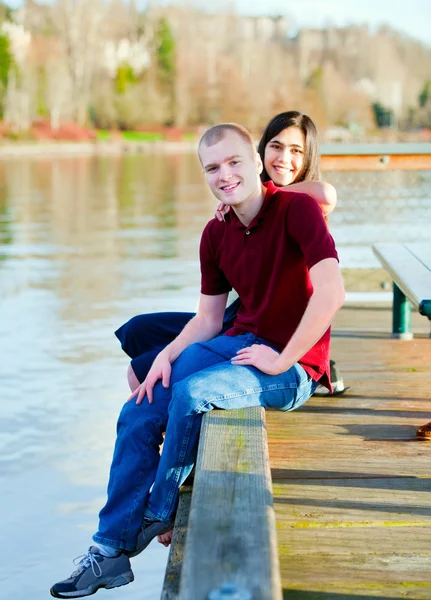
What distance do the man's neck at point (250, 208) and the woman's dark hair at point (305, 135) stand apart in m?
0.73

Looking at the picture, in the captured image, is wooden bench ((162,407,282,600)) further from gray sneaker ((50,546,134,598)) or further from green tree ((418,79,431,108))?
green tree ((418,79,431,108))

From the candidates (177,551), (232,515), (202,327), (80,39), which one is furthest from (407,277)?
(80,39)

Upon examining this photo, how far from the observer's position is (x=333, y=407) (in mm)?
3979

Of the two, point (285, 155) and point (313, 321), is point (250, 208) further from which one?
point (285, 155)

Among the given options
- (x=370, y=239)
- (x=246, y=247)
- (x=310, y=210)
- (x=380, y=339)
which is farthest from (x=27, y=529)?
(x=370, y=239)

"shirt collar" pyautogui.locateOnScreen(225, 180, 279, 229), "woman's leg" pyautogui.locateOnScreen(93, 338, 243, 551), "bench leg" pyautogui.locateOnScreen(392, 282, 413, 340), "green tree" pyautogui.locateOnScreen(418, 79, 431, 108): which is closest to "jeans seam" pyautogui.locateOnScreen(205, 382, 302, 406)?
"woman's leg" pyautogui.locateOnScreen(93, 338, 243, 551)

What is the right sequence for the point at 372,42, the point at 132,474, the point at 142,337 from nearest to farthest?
the point at 132,474
the point at 142,337
the point at 372,42

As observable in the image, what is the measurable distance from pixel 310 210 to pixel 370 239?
9.67 metres

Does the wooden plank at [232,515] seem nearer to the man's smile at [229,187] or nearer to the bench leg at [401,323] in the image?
the man's smile at [229,187]

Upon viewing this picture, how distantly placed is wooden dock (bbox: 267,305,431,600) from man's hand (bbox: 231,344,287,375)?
382 mm

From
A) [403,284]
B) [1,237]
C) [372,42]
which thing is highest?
[372,42]

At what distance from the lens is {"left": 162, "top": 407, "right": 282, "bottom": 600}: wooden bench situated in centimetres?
186

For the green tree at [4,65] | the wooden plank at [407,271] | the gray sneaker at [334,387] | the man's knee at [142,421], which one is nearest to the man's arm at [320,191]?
the wooden plank at [407,271]

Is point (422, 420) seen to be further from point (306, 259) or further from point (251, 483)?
point (251, 483)
